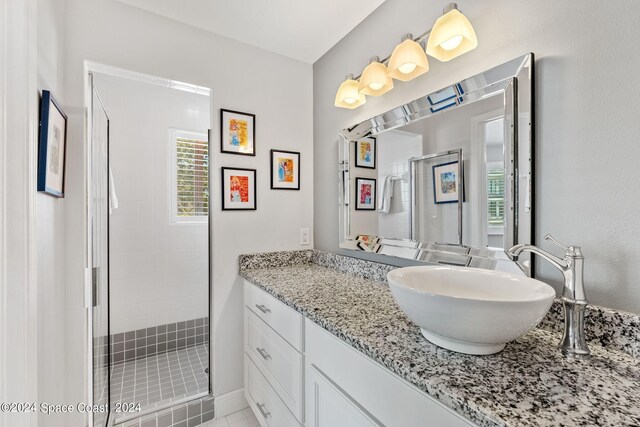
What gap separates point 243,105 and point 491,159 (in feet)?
4.87

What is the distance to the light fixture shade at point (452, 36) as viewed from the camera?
1.03 m

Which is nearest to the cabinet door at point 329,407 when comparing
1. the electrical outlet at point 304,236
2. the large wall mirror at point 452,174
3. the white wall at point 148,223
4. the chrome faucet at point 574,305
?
the chrome faucet at point 574,305

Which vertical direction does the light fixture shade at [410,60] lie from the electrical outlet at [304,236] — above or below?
above

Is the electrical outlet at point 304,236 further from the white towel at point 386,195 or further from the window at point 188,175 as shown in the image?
the window at point 188,175

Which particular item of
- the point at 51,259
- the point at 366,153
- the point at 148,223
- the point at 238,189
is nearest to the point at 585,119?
the point at 366,153

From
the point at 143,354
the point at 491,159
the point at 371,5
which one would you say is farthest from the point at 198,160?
the point at 491,159

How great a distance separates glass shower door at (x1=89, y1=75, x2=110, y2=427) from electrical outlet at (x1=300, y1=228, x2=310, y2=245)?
1179mm

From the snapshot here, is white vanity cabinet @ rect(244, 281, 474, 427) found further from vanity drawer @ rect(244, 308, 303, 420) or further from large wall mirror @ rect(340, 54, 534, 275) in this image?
large wall mirror @ rect(340, 54, 534, 275)

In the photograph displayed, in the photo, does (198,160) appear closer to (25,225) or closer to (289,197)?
(289,197)

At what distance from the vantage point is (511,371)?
65 cm

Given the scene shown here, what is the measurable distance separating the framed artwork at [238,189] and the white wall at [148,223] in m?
1.03

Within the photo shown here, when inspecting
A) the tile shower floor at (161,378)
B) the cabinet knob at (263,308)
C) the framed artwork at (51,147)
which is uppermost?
the framed artwork at (51,147)

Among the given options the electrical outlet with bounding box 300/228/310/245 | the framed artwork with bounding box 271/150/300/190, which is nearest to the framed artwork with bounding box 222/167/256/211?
the framed artwork with bounding box 271/150/300/190

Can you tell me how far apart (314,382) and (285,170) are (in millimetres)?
1352
